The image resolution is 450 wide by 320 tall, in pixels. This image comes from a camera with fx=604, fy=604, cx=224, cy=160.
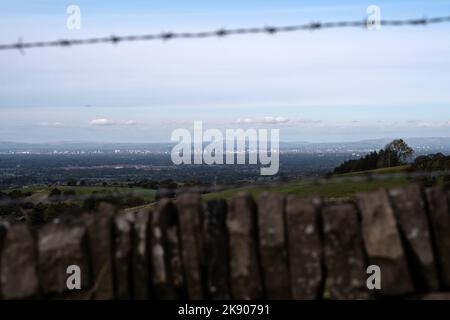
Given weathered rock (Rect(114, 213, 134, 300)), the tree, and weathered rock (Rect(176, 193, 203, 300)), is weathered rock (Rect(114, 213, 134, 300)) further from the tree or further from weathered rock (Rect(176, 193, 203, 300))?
the tree

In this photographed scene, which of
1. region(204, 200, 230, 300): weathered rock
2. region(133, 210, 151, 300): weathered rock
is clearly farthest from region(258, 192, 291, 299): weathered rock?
region(133, 210, 151, 300): weathered rock

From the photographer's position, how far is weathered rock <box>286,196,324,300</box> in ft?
21.7

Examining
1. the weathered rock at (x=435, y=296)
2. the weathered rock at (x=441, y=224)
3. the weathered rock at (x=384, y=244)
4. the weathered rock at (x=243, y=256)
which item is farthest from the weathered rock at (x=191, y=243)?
the weathered rock at (x=441, y=224)

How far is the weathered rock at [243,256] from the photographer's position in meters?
6.63

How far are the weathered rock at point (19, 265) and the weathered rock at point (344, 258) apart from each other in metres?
3.23

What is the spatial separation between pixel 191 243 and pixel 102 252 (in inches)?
38.7

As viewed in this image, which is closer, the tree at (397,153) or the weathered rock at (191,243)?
the weathered rock at (191,243)

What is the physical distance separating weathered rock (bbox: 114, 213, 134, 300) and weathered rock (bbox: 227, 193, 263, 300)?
1109 mm

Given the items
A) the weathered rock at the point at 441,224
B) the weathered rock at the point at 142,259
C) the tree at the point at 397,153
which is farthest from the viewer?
the tree at the point at 397,153

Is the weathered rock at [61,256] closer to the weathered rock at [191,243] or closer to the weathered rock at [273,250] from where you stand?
the weathered rock at [191,243]

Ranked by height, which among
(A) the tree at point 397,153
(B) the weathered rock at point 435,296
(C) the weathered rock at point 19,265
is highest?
A: (A) the tree at point 397,153

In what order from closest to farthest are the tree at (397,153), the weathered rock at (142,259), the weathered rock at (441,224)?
the weathered rock at (142,259) < the weathered rock at (441,224) < the tree at (397,153)

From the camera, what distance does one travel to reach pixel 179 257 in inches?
263
